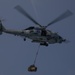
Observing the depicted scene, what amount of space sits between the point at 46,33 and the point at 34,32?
11.8 ft

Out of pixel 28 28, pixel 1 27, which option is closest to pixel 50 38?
pixel 28 28

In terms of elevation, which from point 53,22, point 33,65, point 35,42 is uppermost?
point 53,22

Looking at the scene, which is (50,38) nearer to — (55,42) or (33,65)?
(55,42)

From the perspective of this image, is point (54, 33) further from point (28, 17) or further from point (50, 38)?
point (28, 17)

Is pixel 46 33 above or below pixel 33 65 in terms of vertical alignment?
above

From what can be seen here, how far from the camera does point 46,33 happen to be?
74375 mm

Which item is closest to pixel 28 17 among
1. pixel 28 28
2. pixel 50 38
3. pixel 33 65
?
pixel 28 28

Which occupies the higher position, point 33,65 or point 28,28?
point 28,28

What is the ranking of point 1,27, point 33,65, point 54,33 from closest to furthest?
point 33,65 < point 1,27 < point 54,33

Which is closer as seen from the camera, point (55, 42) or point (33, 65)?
point (33, 65)

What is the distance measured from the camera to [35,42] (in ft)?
236

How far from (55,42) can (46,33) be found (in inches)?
177

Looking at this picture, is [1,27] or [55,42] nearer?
[1,27]

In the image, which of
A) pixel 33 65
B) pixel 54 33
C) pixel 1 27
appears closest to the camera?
pixel 33 65
